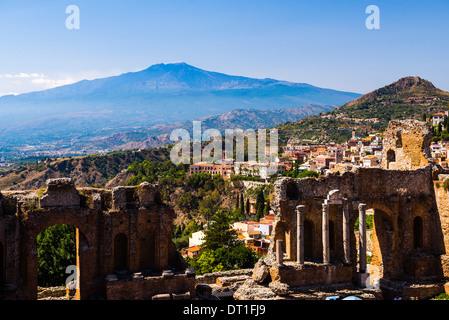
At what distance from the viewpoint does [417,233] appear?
3053 cm

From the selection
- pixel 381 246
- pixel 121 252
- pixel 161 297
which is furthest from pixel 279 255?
pixel 121 252

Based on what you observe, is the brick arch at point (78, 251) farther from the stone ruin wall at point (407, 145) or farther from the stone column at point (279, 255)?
the stone ruin wall at point (407, 145)

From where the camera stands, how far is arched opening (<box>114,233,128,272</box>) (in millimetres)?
24531

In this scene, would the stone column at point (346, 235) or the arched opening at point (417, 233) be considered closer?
the stone column at point (346, 235)

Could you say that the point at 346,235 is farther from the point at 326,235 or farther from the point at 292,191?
the point at 292,191

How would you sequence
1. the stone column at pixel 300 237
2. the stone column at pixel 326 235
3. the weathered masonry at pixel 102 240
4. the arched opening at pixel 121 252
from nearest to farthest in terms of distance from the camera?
the weathered masonry at pixel 102 240 < the arched opening at pixel 121 252 < the stone column at pixel 300 237 < the stone column at pixel 326 235

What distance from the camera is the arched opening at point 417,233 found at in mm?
30203

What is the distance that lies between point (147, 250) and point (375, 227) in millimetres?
14000

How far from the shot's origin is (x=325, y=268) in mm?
26562

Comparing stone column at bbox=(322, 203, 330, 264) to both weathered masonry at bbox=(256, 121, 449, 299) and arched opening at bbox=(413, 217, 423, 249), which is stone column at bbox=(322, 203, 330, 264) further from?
arched opening at bbox=(413, 217, 423, 249)

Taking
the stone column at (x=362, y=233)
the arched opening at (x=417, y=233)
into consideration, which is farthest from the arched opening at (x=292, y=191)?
the arched opening at (x=417, y=233)

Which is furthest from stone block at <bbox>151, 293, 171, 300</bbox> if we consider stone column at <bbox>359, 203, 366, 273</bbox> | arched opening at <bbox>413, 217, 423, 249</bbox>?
arched opening at <bbox>413, 217, 423, 249</bbox>
